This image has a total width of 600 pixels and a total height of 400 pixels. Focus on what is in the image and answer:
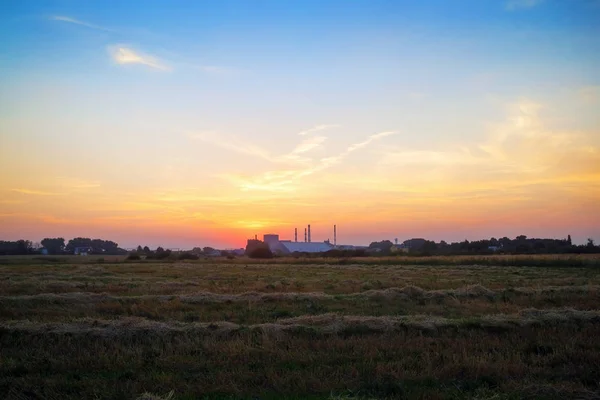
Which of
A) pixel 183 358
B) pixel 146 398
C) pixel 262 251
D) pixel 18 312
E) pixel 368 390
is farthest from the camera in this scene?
pixel 262 251

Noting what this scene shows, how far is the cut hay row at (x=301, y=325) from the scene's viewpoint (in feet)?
40.1

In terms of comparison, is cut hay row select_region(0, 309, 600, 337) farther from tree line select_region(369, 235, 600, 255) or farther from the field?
tree line select_region(369, 235, 600, 255)

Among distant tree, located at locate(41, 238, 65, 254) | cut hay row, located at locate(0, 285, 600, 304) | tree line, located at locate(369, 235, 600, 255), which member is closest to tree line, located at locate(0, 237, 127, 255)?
distant tree, located at locate(41, 238, 65, 254)

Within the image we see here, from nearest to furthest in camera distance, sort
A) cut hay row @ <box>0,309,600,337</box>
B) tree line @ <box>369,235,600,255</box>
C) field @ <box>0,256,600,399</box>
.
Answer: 1. field @ <box>0,256,600,399</box>
2. cut hay row @ <box>0,309,600,337</box>
3. tree line @ <box>369,235,600,255</box>

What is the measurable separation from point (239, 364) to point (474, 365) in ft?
14.9

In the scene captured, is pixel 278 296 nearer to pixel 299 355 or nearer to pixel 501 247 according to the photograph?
pixel 299 355

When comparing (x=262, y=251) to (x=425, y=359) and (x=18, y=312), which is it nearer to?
(x=18, y=312)

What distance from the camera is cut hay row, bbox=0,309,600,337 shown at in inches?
481

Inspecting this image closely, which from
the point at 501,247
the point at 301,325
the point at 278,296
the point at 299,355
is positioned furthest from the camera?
the point at 501,247

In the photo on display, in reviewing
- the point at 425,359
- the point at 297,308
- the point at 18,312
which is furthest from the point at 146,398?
the point at 18,312

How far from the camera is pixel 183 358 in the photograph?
9781 millimetres

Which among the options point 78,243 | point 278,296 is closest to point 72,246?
point 78,243

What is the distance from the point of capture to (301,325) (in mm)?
12781

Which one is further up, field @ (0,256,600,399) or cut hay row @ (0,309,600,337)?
cut hay row @ (0,309,600,337)
